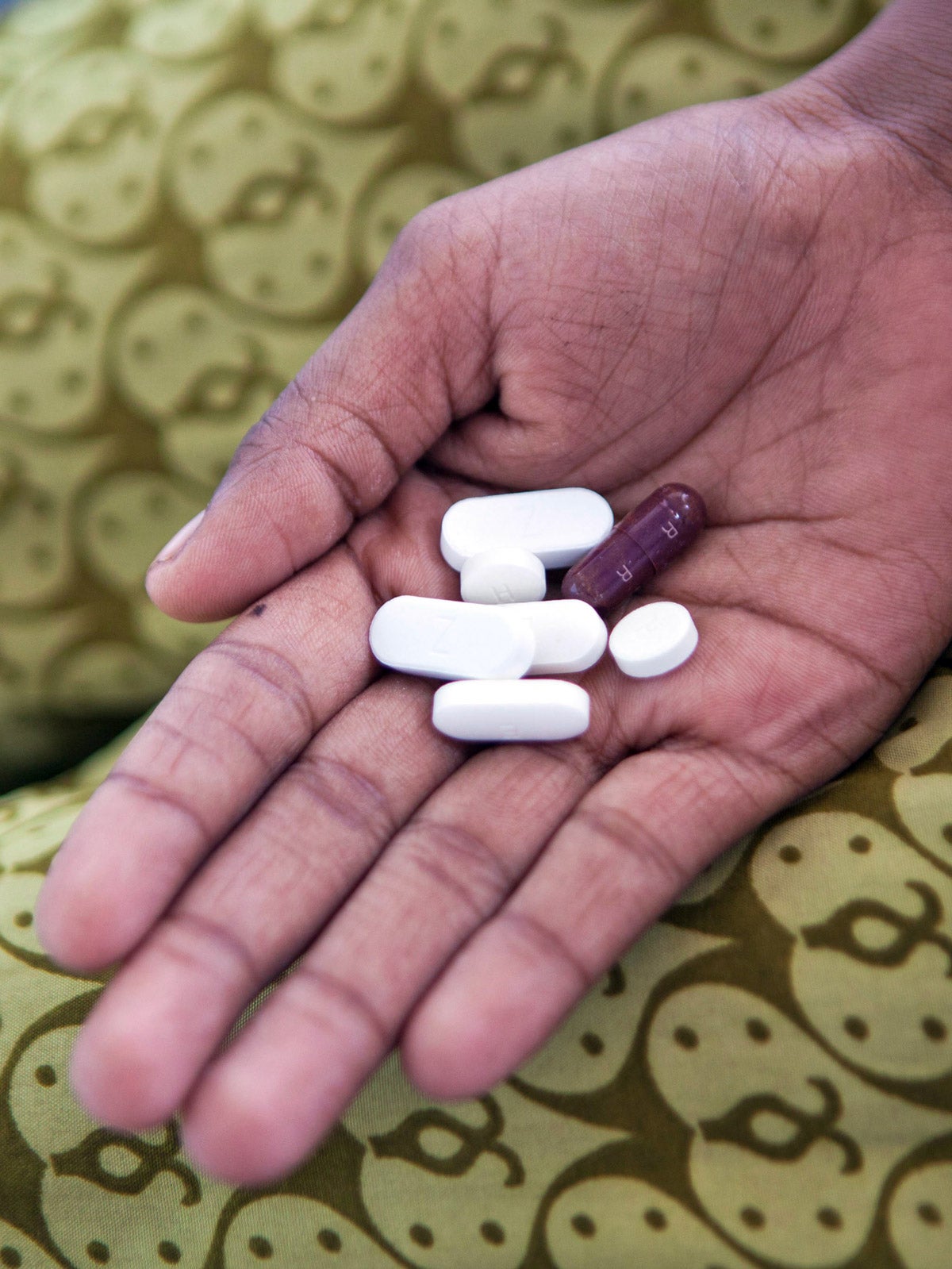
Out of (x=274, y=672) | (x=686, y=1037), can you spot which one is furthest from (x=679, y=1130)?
(x=274, y=672)

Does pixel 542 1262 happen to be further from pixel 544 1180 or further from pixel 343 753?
pixel 343 753

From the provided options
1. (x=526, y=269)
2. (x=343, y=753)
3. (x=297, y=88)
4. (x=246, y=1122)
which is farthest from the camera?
(x=297, y=88)

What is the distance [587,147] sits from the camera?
153cm

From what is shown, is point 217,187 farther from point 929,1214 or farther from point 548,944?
point 929,1214

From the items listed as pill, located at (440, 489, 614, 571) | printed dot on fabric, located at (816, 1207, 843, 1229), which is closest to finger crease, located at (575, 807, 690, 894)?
printed dot on fabric, located at (816, 1207, 843, 1229)

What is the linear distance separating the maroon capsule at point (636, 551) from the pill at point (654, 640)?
8 centimetres

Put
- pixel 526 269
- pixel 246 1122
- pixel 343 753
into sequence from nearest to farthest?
pixel 246 1122, pixel 343 753, pixel 526 269

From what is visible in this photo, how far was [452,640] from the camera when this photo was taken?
4.20ft

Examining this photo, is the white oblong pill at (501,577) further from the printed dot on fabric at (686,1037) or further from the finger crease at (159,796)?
the printed dot on fabric at (686,1037)

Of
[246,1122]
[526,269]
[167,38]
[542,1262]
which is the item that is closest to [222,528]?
[526,269]

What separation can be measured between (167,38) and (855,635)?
160 cm

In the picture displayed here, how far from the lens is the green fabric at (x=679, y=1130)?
103 cm

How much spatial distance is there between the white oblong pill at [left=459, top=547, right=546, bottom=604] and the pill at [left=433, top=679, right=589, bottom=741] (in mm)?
190

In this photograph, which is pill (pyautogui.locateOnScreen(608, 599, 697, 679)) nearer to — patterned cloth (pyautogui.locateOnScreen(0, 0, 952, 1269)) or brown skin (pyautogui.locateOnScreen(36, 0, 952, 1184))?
→ brown skin (pyautogui.locateOnScreen(36, 0, 952, 1184))
